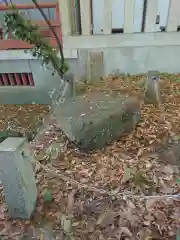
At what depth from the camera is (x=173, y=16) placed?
4703 mm

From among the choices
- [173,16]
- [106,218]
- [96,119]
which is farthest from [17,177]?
[173,16]

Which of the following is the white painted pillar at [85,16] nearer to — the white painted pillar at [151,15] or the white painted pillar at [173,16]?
the white painted pillar at [151,15]

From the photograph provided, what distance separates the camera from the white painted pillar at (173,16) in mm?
4628

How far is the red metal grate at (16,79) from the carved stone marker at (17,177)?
316 cm

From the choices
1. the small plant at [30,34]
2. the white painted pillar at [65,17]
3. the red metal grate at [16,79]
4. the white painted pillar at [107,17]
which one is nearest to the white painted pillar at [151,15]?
the white painted pillar at [107,17]

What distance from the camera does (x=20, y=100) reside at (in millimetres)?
5652

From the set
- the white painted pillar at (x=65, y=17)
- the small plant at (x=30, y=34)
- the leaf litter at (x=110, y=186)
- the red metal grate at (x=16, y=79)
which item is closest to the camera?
the leaf litter at (x=110, y=186)

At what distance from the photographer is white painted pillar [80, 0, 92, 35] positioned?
468 centimetres

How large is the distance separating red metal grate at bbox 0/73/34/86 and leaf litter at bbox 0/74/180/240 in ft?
5.65

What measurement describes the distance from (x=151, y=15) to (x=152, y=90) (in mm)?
1455

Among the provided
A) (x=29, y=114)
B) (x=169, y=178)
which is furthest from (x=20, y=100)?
(x=169, y=178)

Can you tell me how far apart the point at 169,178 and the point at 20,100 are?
143 inches

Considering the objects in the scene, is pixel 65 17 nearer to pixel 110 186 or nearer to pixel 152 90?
pixel 152 90

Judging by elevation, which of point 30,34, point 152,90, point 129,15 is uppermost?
point 129,15
